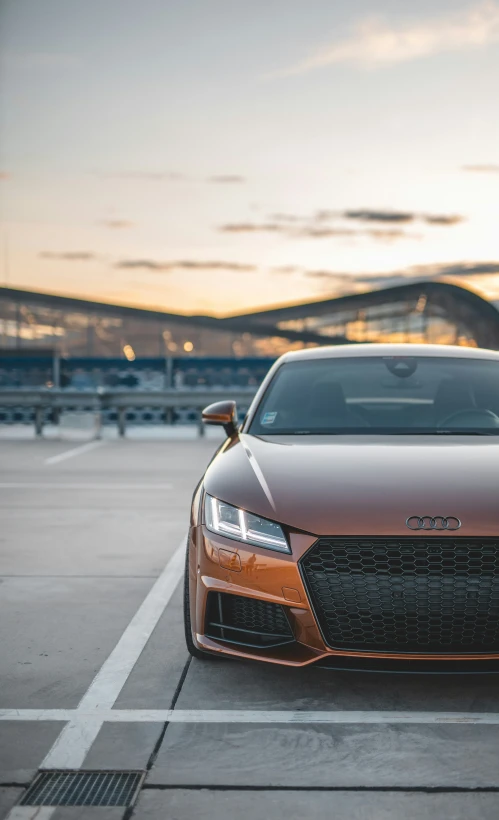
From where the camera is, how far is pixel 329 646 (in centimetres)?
368

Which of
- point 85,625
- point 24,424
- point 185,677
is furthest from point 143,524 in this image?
point 24,424

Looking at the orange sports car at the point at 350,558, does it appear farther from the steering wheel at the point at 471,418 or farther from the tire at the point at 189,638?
the steering wheel at the point at 471,418

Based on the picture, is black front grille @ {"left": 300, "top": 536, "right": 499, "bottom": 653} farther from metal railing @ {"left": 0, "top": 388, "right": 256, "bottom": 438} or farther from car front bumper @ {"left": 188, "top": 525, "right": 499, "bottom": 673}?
metal railing @ {"left": 0, "top": 388, "right": 256, "bottom": 438}

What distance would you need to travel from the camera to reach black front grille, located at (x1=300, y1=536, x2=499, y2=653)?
11.8 ft

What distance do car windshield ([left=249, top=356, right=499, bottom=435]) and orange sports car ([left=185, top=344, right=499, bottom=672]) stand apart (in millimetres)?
592

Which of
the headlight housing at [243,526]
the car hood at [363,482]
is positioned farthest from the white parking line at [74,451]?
the headlight housing at [243,526]

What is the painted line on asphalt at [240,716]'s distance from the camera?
3682 millimetres

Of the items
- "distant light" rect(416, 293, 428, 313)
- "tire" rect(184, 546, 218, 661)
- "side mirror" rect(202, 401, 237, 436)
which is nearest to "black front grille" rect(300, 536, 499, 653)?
"tire" rect(184, 546, 218, 661)

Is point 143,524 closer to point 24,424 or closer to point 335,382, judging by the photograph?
point 335,382

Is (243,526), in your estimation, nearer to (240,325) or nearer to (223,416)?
(223,416)

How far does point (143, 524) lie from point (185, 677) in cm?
416

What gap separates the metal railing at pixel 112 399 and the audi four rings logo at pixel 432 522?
14235 mm

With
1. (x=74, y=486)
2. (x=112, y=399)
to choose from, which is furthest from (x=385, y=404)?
(x=112, y=399)

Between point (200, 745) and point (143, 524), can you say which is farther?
point (143, 524)
